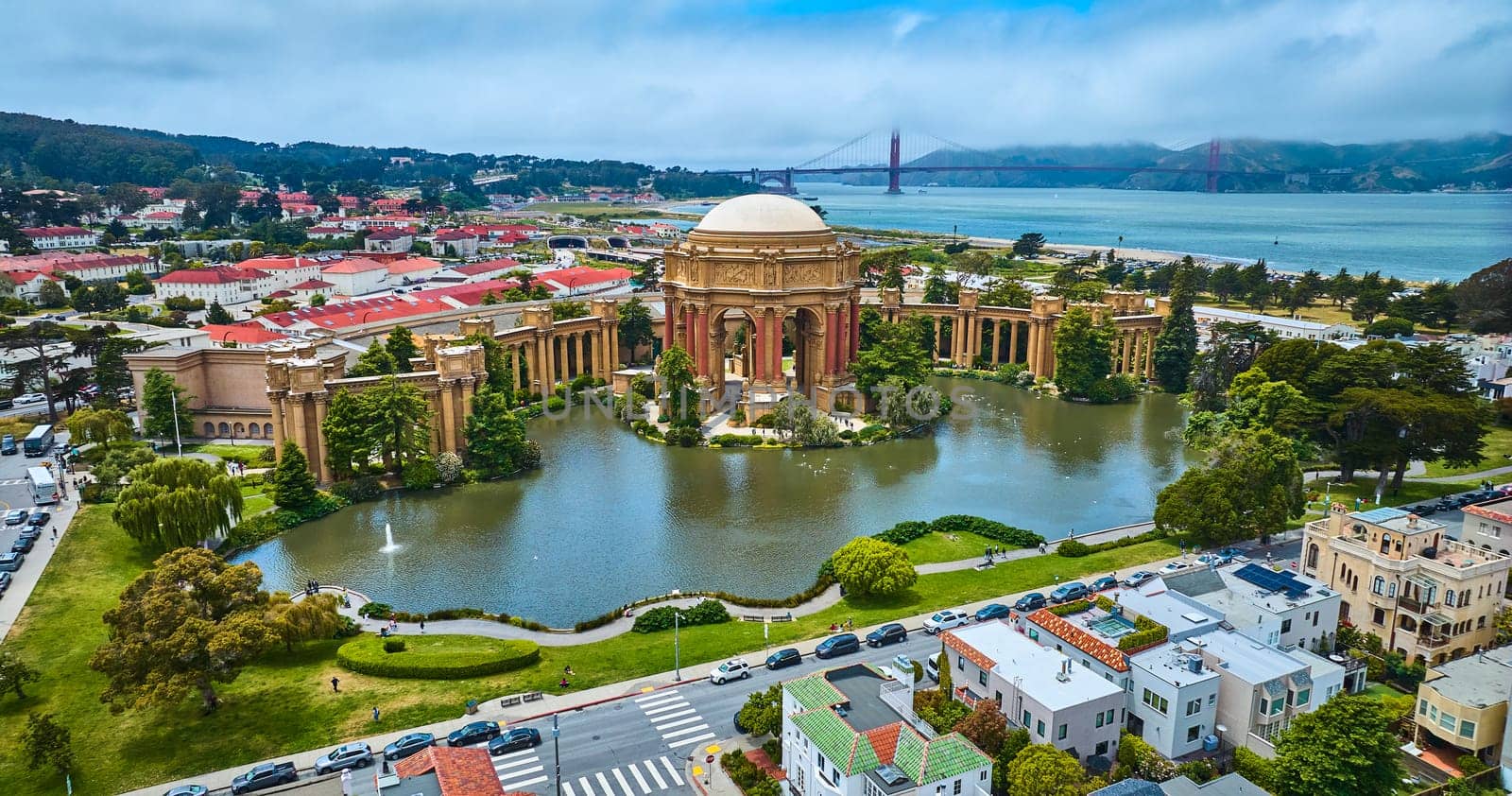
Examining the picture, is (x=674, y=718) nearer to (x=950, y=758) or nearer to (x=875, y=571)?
(x=950, y=758)

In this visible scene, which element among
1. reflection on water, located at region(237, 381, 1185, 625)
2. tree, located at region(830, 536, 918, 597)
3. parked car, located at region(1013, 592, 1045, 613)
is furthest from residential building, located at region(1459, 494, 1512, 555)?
tree, located at region(830, 536, 918, 597)

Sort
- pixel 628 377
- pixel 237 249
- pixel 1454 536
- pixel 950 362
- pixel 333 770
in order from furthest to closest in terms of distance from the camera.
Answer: pixel 237 249, pixel 950 362, pixel 628 377, pixel 1454 536, pixel 333 770

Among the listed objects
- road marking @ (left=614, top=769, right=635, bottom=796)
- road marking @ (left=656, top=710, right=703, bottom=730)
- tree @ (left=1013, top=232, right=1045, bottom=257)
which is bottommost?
road marking @ (left=614, top=769, right=635, bottom=796)

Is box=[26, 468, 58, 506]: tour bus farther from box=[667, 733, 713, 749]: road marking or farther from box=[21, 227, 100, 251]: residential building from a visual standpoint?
box=[21, 227, 100, 251]: residential building

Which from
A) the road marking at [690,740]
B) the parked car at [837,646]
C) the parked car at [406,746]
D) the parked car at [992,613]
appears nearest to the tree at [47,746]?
the parked car at [406,746]

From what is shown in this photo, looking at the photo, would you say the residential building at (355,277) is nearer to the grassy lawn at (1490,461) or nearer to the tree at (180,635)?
the tree at (180,635)

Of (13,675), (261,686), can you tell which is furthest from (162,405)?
(261,686)

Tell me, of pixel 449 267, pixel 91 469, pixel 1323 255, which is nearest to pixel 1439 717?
pixel 91 469

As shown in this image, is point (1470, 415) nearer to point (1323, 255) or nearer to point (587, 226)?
point (1323, 255)
